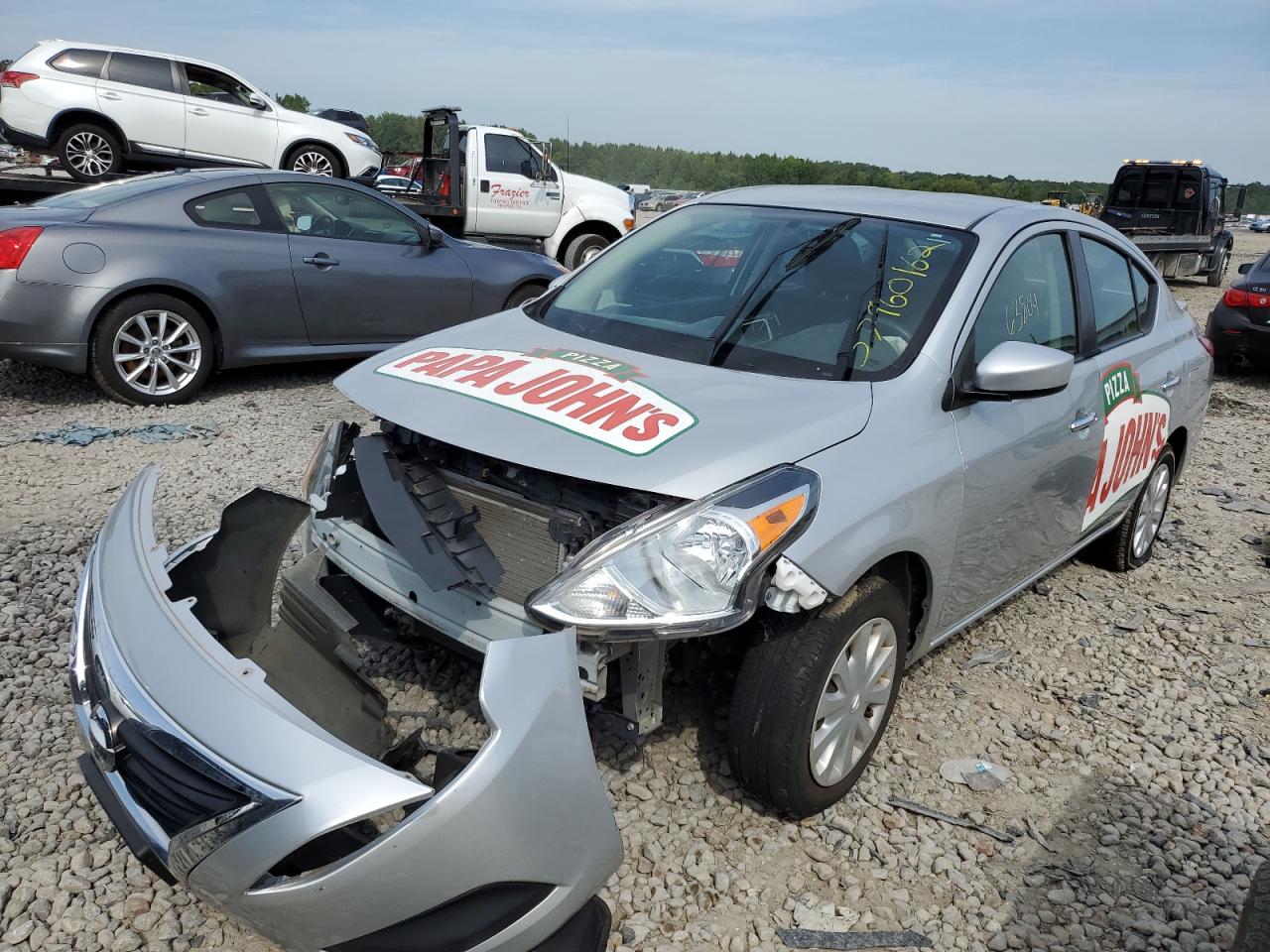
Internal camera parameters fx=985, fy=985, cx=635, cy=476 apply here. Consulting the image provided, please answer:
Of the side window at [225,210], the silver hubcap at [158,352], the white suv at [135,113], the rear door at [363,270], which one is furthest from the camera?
the white suv at [135,113]

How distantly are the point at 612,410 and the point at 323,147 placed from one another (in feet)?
35.3

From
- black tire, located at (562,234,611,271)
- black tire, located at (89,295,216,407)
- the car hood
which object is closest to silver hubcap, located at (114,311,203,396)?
black tire, located at (89,295,216,407)

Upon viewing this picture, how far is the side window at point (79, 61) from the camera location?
34.3 ft

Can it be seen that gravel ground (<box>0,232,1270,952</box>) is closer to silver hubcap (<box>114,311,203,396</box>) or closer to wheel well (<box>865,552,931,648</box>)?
wheel well (<box>865,552,931,648</box>)

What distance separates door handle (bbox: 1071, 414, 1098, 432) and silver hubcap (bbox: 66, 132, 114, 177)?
10498 millimetres

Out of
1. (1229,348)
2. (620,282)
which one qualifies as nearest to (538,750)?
(620,282)

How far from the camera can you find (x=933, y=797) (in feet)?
9.73

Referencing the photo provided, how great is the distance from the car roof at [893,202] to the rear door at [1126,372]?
0.29 metres

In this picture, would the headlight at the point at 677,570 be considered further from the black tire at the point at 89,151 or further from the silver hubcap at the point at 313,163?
the silver hubcap at the point at 313,163

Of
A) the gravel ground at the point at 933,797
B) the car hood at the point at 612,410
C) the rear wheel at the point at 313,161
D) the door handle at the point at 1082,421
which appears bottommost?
the gravel ground at the point at 933,797

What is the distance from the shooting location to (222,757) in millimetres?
1811

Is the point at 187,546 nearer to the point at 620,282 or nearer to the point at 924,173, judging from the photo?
the point at 620,282

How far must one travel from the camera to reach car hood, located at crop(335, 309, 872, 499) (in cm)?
239

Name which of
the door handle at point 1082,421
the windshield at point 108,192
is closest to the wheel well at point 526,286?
the windshield at point 108,192
